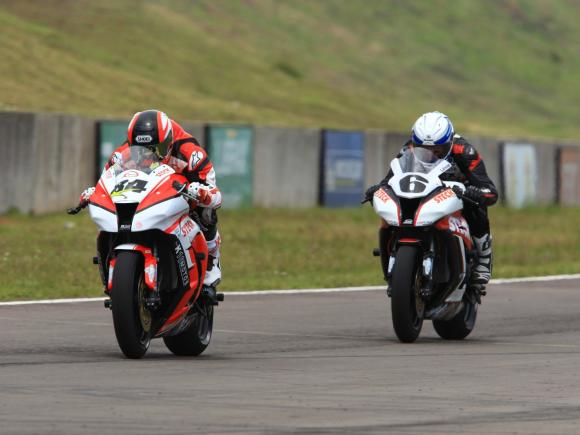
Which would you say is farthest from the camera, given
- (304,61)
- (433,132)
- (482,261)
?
(304,61)

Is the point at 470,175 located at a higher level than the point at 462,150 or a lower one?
lower

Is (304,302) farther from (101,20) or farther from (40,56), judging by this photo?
(101,20)

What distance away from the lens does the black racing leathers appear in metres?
12.4

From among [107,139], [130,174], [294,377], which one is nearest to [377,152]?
[107,139]

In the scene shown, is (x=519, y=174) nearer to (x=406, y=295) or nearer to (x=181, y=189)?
(x=406, y=295)

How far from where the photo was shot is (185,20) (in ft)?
203

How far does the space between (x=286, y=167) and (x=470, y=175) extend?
1820cm

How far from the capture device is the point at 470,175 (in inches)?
491

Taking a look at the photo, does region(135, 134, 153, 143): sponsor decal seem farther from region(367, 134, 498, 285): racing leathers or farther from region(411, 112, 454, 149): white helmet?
region(411, 112, 454, 149): white helmet

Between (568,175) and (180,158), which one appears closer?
(180,158)

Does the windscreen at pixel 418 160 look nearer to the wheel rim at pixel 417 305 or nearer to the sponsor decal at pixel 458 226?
the sponsor decal at pixel 458 226

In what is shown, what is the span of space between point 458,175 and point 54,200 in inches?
565

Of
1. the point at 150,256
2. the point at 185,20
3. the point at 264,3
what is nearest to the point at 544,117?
the point at 264,3

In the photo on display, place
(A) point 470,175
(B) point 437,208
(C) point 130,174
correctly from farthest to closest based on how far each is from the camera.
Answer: (A) point 470,175 → (B) point 437,208 → (C) point 130,174
